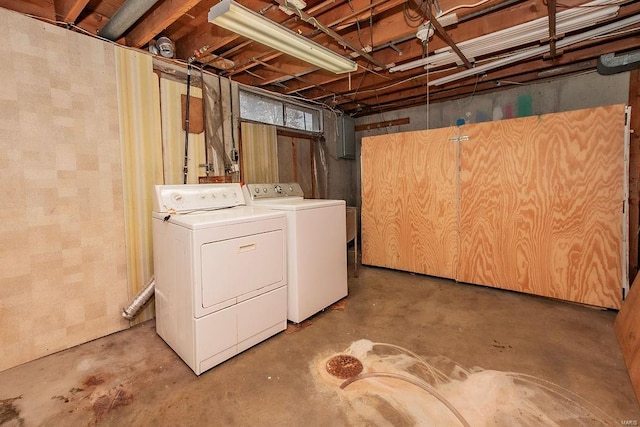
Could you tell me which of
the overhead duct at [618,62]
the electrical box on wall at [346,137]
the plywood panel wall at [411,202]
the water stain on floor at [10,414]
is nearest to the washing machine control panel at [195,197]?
the water stain on floor at [10,414]

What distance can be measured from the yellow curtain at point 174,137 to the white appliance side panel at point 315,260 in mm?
1168

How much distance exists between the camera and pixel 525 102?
3787 mm

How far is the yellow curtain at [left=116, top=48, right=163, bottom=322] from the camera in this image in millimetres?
2410

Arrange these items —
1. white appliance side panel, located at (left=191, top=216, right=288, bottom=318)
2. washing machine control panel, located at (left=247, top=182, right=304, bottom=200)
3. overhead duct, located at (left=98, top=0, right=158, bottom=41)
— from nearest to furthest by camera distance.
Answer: white appliance side panel, located at (left=191, top=216, right=288, bottom=318) < overhead duct, located at (left=98, top=0, right=158, bottom=41) < washing machine control panel, located at (left=247, top=182, right=304, bottom=200)

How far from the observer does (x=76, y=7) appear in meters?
1.97

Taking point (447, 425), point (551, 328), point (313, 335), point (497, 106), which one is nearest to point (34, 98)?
point (313, 335)

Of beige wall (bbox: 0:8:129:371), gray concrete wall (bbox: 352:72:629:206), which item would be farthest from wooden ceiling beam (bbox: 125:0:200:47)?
gray concrete wall (bbox: 352:72:629:206)

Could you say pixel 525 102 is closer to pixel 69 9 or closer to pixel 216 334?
pixel 216 334

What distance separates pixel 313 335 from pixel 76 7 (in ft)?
9.21

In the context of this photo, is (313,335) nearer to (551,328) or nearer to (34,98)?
(551,328)

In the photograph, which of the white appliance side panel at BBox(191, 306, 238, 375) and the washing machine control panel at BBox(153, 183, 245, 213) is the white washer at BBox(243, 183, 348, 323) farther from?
the white appliance side panel at BBox(191, 306, 238, 375)

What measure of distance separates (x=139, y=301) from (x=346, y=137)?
153 inches

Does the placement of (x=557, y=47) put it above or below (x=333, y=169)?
above

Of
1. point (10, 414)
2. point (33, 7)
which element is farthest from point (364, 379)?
point (33, 7)
